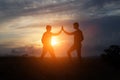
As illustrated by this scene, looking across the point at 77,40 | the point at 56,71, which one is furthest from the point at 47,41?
the point at 56,71

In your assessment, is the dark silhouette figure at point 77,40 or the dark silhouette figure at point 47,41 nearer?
the dark silhouette figure at point 77,40

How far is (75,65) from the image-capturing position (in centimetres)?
2298

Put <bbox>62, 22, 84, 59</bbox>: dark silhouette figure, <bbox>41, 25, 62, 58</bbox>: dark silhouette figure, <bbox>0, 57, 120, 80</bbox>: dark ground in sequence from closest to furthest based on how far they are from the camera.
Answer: <bbox>0, 57, 120, 80</bbox>: dark ground → <bbox>62, 22, 84, 59</bbox>: dark silhouette figure → <bbox>41, 25, 62, 58</bbox>: dark silhouette figure

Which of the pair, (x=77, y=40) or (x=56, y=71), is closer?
(x=56, y=71)

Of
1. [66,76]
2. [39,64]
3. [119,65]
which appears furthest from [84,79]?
[119,65]

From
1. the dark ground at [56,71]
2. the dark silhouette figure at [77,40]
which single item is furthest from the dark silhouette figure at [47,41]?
the dark silhouette figure at [77,40]

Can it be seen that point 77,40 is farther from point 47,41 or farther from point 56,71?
point 56,71

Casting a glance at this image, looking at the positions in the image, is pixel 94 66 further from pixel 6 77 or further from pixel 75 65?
pixel 6 77

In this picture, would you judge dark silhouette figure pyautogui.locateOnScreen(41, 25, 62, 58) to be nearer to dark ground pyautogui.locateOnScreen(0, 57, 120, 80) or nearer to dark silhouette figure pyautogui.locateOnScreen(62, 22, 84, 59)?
dark ground pyautogui.locateOnScreen(0, 57, 120, 80)

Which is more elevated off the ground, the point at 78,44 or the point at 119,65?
the point at 78,44

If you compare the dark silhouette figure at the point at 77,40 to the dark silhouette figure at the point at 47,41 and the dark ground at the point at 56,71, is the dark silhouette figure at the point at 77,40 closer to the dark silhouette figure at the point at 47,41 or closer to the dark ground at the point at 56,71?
the dark ground at the point at 56,71

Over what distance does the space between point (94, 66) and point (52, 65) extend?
330 centimetres

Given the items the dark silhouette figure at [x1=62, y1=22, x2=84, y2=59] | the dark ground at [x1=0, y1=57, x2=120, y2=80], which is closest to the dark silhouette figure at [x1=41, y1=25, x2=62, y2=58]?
the dark ground at [x1=0, y1=57, x2=120, y2=80]

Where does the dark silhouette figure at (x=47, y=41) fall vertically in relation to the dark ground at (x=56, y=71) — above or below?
above
